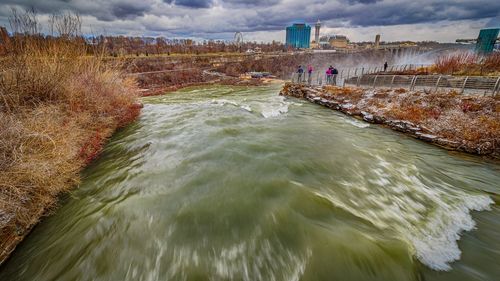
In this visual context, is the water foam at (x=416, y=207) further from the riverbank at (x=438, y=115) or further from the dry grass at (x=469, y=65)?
the dry grass at (x=469, y=65)

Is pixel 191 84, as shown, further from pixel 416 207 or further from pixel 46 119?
pixel 416 207

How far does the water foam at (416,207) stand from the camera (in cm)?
465

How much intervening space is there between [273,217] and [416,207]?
405 cm

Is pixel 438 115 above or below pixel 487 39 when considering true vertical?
below

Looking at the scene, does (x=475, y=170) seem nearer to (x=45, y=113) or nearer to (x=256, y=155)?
(x=256, y=155)

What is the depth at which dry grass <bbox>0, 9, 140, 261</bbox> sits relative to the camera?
5293 mm

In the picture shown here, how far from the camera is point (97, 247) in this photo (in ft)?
15.7

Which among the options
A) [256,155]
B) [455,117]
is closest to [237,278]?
[256,155]

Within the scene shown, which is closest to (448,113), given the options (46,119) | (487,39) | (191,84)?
(46,119)

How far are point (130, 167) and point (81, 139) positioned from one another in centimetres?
324

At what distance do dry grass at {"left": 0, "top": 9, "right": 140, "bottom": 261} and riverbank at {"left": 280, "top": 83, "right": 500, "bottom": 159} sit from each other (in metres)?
15.9

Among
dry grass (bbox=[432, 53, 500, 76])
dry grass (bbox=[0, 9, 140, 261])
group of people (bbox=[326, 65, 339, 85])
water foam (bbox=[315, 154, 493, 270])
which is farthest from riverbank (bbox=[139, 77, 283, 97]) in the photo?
water foam (bbox=[315, 154, 493, 270])

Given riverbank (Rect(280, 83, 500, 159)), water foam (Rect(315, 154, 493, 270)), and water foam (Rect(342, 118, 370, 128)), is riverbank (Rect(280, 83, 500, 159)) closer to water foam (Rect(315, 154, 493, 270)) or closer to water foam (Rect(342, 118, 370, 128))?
water foam (Rect(342, 118, 370, 128))

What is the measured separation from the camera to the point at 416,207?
19.5 feet
